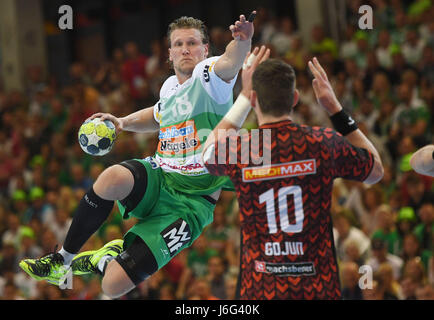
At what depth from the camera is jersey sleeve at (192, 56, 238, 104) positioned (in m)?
4.37

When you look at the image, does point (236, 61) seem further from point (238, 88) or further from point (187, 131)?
point (238, 88)

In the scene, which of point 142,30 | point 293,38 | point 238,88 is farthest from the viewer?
point 142,30

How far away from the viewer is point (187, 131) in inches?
178

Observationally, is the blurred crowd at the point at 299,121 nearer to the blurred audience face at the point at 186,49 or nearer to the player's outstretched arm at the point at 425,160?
the blurred audience face at the point at 186,49

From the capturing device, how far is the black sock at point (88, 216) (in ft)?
14.2

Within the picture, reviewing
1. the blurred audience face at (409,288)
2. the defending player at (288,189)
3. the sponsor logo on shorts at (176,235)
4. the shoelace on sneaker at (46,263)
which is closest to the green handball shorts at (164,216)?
the sponsor logo on shorts at (176,235)

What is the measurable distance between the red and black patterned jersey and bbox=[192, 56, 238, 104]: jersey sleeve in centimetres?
107

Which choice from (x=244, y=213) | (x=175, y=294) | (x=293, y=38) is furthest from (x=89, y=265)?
(x=293, y=38)

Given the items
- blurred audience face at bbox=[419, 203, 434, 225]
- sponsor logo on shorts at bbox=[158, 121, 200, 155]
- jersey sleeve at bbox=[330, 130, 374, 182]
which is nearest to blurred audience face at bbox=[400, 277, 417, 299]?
blurred audience face at bbox=[419, 203, 434, 225]

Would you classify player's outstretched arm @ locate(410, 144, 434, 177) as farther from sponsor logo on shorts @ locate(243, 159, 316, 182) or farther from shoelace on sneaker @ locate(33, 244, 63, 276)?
shoelace on sneaker @ locate(33, 244, 63, 276)

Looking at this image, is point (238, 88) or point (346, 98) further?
point (346, 98)

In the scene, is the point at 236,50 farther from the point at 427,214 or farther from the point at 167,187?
the point at 427,214
